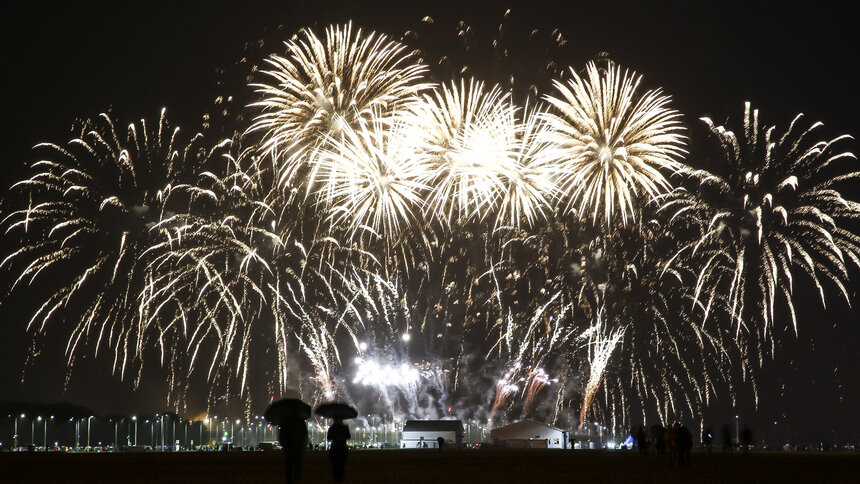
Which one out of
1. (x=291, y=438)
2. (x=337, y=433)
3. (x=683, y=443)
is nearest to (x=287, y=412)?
(x=291, y=438)

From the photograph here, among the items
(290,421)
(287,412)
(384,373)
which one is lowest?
(290,421)

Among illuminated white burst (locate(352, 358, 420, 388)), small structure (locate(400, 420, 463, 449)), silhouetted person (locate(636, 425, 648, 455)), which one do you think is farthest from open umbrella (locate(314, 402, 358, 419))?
small structure (locate(400, 420, 463, 449))

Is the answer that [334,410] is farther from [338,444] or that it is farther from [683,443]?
[683,443]

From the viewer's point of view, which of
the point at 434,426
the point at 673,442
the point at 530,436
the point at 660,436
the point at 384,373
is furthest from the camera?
the point at 434,426

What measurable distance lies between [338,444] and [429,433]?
228ft

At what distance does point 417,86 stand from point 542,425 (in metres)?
52.3

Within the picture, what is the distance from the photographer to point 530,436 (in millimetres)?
88438

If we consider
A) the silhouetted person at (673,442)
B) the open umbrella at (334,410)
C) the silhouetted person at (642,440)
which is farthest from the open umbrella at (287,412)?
the silhouetted person at (642,440)

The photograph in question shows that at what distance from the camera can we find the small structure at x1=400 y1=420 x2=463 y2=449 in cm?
8806

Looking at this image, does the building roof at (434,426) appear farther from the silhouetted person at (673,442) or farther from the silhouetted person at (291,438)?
the silhouetted person at (291,438)

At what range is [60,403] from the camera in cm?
14325

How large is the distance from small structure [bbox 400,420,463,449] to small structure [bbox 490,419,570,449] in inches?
160

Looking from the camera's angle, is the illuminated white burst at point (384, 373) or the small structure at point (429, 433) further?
the small structure at point (429, 433)

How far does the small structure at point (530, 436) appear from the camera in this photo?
285ft
